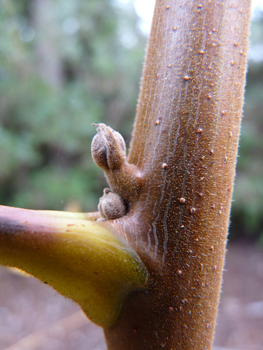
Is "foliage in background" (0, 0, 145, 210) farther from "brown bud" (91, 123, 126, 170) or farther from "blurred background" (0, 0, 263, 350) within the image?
"brown bud" (91, 123, 126, 170)

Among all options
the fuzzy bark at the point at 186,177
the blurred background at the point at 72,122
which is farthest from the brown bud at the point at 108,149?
the blurred background at the point at 72,122

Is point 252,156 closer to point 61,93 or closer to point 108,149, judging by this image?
point 61,93

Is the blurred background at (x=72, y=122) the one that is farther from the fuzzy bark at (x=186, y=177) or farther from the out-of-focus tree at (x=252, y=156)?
the fuzzy bark at (x=186, y=177)

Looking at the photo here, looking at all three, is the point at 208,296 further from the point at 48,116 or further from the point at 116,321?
the point at 48,116

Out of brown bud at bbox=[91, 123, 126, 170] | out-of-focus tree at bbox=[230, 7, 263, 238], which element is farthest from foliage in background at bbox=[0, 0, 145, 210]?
brown bud at bbox=[91, 123, 126, 170]

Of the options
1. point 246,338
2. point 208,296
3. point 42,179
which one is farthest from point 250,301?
point 208,296
